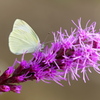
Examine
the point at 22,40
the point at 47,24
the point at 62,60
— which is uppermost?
the point at 47,24

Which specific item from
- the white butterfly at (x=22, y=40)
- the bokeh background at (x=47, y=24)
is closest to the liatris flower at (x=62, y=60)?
the white butterfly at (x=22, y=40)

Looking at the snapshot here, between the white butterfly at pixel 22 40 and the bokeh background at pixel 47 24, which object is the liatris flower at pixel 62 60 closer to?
the white butterfly at pixel 22 40

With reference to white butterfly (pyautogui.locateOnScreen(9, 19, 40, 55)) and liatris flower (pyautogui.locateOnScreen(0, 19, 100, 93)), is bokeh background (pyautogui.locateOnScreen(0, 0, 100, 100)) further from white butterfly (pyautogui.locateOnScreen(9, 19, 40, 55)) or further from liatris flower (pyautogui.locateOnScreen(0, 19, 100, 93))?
liatris flower (pyautogui.locateOnScreen(0, 19, 100, 93))

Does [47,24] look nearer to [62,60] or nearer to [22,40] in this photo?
[22,40]

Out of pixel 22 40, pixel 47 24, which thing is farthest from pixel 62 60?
pixel 47 24

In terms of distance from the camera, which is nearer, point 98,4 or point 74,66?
point 74,66

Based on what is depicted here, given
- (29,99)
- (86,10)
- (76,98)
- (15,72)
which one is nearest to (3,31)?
(29,99)

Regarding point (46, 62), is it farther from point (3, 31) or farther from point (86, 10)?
point (86, 10)
